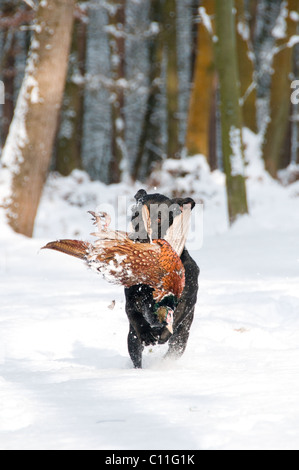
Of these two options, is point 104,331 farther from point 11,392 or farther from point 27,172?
point 27,172

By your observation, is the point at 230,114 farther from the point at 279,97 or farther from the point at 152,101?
the point at 152,101

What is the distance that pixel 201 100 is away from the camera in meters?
15.7

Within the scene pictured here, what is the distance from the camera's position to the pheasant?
3.92m

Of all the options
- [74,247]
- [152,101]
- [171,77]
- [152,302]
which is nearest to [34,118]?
[74,247]

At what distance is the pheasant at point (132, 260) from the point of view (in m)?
3.92

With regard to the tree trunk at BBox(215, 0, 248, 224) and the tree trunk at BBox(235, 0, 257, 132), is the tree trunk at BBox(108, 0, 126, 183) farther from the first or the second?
the tree trunk at BBox(215, 0, 248, 224)

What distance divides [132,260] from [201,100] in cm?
1240

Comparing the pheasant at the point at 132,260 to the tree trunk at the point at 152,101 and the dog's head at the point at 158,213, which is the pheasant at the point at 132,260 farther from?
the tree trunk at the point at 152,101

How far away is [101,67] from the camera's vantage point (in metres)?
24.8

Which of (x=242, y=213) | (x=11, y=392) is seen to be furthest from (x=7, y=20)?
(x=11, y=392)

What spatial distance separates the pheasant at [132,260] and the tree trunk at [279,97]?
1316cm

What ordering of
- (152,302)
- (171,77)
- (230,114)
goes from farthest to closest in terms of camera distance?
(171,77) → (230,114) → (152,302)

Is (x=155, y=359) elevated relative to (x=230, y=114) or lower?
lower

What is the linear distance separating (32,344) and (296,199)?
31.5 ft
